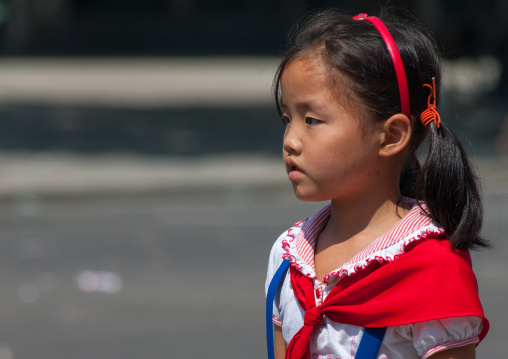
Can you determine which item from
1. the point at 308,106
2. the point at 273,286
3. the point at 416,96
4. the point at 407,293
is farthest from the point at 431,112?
the point at 273,286

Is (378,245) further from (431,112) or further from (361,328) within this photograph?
(431,112)

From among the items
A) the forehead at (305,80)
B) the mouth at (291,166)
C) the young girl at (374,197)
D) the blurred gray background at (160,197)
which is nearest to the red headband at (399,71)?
the young girl at (374,197)

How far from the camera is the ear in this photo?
1.72 metres

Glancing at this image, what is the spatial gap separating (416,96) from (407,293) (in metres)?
0.44

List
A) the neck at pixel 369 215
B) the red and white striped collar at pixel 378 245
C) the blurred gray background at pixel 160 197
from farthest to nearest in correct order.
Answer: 1. the blurred gray background at pixel 160 197
2. the neck at pixel 369 215
3. the red and white striped collar at pixel 378 245

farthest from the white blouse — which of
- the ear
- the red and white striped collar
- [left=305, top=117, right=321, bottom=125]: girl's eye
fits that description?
[left=305, top=117, right=321, bottom=125]: girl's eye

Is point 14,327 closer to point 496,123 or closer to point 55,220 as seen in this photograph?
point 55,220

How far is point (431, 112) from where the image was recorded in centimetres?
173

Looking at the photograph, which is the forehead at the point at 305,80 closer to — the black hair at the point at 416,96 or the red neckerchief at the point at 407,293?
the black hair at the point at 416,96

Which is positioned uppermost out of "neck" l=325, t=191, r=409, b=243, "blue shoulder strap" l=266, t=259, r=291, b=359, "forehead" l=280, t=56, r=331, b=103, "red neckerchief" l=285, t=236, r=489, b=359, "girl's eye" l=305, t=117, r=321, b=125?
"forehead" l=280, t=56, r=331, b=103

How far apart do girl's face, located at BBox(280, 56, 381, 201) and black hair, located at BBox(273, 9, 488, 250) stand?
0.04 metres

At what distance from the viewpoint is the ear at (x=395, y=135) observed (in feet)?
5.66

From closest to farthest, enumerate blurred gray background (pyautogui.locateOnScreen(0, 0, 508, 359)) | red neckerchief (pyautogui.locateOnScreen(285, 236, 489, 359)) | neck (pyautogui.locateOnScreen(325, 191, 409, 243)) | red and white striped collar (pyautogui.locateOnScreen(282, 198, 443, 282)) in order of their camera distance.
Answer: red neckerchief (pyautogui.locateOnScreen(285, 236, 489, 359)), red and white striped collar (pyautogui.locateOnScreen(282, 198, 443, 282)), neck (pyautogui.locateOnScreen(325, 191, 409, 243)), blurred gray background (pyautogui.locateOnScreen(0, 0, 508, 359))

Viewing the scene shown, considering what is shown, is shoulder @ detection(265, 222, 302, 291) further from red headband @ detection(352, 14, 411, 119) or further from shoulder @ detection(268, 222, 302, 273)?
red headband @ detection(352, 14, 411, 119)
